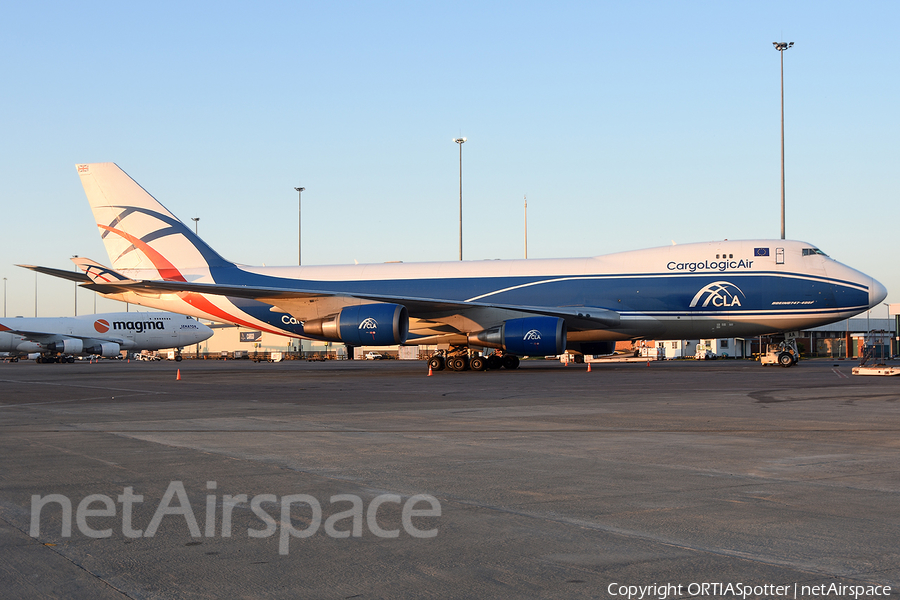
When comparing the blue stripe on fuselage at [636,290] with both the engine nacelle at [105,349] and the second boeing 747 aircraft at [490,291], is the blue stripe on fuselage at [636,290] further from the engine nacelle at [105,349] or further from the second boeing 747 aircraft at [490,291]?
the engine nacelle at [105,349]

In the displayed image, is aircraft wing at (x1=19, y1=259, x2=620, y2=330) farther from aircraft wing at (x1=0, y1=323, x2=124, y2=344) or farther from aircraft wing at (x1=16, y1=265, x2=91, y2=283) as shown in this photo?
aircraft wing at (x1=0, y1=323, x2=124, y2=344)

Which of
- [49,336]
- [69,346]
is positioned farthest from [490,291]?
[49,336]

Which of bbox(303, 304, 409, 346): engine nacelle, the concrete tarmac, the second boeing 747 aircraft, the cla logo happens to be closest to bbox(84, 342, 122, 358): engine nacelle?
the second boeing 747 aircraft

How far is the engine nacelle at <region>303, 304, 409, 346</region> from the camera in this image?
30.7 metres

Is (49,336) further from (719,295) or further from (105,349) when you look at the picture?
(719,295)

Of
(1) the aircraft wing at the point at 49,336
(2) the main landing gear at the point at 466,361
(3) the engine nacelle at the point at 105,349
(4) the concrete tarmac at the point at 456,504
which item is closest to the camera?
(4) the concrete tarmac at the point at 456,504

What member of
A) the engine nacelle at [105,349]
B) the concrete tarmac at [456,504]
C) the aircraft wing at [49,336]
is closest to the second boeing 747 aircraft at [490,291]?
the concrete tarmac at [456,504]

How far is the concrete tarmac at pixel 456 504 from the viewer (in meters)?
4.43

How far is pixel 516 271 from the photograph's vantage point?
3328 centimetres

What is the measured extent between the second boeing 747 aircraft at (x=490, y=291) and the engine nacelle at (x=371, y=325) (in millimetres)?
43

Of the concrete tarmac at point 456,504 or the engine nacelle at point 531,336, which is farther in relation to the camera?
the engine nacelle at point 531,336

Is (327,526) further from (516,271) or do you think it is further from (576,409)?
(516,271)

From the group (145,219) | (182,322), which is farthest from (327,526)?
(182,322)

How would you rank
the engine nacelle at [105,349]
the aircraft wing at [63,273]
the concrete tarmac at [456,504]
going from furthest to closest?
1. the engine nacelle at [105,349]
2. the aircraft wing at [63,273]
3. the concrete tarmac at [456,504]
